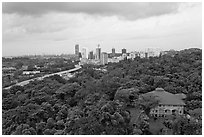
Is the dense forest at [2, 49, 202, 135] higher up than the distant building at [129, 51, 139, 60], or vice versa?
the distant building at [129, 51, 139, 60]

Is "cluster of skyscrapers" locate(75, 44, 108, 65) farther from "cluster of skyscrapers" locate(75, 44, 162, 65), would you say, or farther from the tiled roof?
the tiled roof

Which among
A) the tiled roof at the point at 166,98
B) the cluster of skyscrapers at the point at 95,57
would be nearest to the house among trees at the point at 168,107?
the tiled roof at the point at 166,98

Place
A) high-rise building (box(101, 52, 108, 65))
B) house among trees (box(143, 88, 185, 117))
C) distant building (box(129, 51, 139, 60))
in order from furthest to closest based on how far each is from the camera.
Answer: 1. high-rise building (box(101, 52, 108, 65))
2. distant building (box(129, 51, 139, 60))
3. house among trees (box(143, 88, 185, 117))

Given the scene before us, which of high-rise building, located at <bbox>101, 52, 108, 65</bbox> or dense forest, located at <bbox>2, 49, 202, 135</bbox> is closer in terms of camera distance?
dense forest, located at <bbox>2, 49, 202, 135</bbox>

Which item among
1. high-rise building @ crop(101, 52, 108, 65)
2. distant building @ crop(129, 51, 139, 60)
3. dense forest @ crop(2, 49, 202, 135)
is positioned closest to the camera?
dense forest @ crop(2, 49, 202, 135)

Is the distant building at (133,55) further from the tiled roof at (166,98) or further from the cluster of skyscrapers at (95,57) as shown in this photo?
the tiled roof at (166,98)

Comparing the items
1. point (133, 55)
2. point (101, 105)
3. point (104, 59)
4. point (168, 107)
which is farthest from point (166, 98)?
point (104, 59)

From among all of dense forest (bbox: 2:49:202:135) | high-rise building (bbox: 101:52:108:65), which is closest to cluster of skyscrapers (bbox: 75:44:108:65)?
high-rise building (bbox: 101:52:108:65)

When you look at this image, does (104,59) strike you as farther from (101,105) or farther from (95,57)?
(101,105)
